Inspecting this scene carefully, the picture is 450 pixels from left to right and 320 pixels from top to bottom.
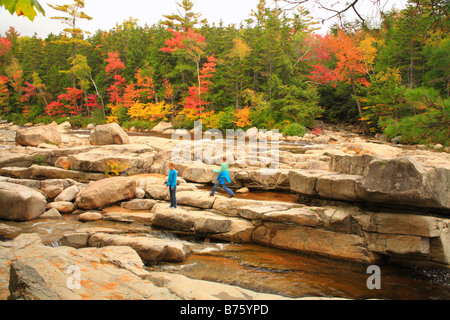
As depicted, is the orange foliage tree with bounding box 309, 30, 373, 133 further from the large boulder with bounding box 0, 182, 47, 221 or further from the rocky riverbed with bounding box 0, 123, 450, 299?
the large boulder with bounding box 0, 182, 47, 221

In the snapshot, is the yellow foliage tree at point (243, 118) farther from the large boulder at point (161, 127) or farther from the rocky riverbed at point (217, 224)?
the rocky riverbed at point (217, 224)

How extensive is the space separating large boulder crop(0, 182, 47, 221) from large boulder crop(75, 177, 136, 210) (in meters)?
1.16

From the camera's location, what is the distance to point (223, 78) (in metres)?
27.3

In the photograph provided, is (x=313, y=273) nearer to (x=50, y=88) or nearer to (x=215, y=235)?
(x=215, y=235)

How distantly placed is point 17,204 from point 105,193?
2085 mm

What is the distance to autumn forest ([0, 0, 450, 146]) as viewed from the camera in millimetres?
21734

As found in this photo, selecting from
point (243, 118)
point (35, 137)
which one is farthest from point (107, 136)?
point (243, 118)

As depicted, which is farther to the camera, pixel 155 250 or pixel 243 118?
pixel 243 118

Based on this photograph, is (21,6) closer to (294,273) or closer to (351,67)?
(294,273)

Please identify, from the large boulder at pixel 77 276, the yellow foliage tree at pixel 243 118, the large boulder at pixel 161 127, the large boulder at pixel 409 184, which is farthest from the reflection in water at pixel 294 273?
the large boulder at pixel 161 127

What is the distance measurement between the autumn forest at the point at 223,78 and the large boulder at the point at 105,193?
15109mm

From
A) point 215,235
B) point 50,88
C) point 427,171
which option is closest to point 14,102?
point 50,88

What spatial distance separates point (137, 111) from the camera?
1180 inches

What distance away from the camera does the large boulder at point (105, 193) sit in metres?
7.82
